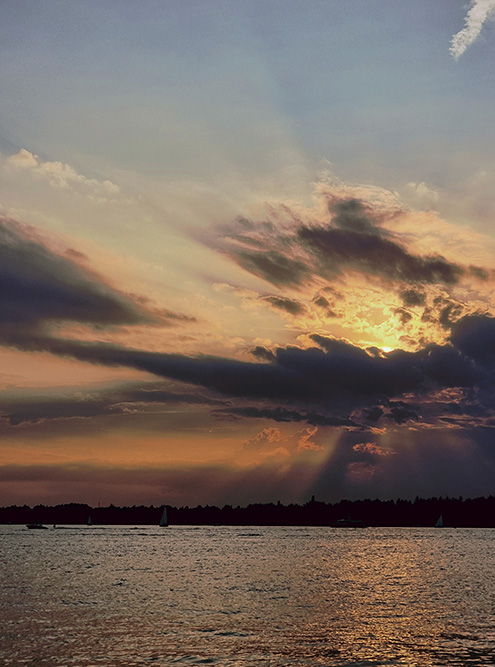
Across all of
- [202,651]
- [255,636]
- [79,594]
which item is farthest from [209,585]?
[202,651]

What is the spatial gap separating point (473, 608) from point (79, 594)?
47839 millimetres

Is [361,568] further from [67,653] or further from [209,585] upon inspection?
[67,653]

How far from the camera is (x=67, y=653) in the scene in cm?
4931

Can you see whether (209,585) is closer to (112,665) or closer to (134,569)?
(134,569)

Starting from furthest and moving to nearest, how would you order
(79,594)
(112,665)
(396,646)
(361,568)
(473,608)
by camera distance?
1. (361,568)
2. (79,594)
3. (473,608)
4. (396,646)
5. (112,665)

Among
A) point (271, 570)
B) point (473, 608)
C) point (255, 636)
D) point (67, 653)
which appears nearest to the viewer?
point (67, 653)

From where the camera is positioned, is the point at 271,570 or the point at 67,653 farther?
the point at 271,570

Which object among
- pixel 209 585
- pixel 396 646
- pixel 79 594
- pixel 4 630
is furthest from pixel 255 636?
pixel 209 585

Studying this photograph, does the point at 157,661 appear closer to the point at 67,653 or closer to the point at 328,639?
the point at 67,653

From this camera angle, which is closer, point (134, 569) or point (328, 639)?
point (328, 639)

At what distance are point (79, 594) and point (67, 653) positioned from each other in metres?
43.0

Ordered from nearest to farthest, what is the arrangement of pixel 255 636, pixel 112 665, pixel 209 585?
1. pixel 112 665
2. pixel 255 636
3. pixel 209 585

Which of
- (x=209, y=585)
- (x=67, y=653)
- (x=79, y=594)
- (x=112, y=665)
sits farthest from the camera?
(x=209, y=585)

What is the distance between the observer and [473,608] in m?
78.4
